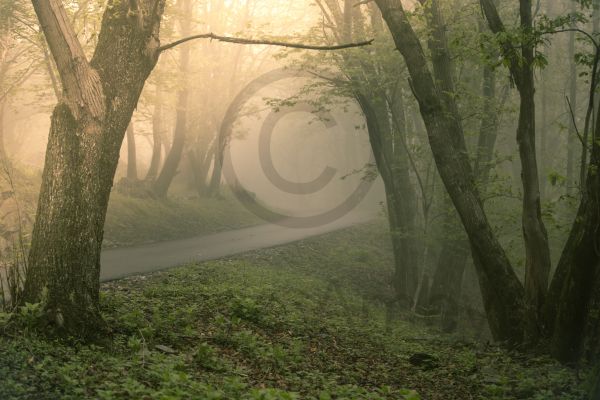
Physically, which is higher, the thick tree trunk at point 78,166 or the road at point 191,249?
the thick tree trunk at point 78,166

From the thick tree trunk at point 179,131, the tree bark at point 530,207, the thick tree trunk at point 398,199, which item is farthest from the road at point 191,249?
the tree bark at point 530,207

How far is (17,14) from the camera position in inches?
791

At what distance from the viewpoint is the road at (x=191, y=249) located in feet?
49.4

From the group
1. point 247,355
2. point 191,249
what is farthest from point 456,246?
point 247,355

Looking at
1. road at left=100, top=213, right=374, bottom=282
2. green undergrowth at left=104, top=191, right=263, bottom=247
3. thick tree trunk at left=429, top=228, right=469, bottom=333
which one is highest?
green undergrowth at left=104, top=191, right=263, bottom=247

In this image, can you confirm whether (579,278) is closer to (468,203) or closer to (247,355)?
(468,203)

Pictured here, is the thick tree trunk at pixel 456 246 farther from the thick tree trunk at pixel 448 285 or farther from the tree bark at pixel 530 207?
the tree bark at pixel 530 207

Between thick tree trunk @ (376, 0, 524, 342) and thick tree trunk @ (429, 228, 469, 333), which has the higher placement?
thick tree trunk @ (376, 0, 524, 342)

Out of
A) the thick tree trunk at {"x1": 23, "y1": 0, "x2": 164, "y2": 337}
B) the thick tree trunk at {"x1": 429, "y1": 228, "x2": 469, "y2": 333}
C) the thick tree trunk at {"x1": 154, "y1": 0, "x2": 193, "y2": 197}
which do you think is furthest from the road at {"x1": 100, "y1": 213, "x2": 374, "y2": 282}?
the thick tree trunk at {"x1": 429, "y1": 228, "x2": 469, "y2": 333}

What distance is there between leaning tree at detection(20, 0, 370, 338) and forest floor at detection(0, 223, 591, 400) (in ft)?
1.41

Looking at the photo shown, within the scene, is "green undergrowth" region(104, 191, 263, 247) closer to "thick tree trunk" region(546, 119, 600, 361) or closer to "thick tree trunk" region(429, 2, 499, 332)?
"thick tree trunk" region(429, 2, 499, 332)

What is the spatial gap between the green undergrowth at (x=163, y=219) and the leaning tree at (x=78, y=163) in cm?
1192

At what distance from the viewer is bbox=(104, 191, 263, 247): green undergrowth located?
21395mm

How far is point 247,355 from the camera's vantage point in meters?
8.47
